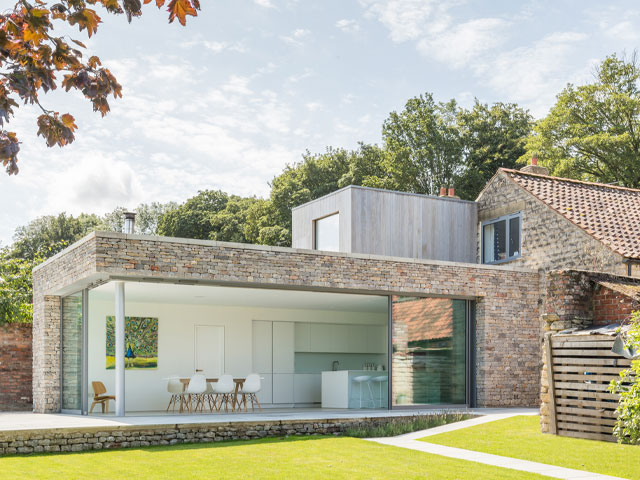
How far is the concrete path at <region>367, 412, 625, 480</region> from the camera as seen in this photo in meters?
8.92

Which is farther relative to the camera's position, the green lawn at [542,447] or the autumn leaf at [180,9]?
the green lawn at [542,447]

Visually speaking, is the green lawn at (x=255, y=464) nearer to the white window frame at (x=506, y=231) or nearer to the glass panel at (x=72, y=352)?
the glass panel at (x=72, y=352)

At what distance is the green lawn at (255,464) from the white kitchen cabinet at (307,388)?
8.05 m

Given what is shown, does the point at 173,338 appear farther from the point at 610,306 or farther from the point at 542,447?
the point at 610,306

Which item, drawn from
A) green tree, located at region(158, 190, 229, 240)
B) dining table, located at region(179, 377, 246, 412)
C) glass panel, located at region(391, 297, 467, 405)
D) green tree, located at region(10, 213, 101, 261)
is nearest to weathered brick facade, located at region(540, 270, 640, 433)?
glass panel, located at region(391, 297, 467, 405)

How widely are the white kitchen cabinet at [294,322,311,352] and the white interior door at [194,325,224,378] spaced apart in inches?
87.1

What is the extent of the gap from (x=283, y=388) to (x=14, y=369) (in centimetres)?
647

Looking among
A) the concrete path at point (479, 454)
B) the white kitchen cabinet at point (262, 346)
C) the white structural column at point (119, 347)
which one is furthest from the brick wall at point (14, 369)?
the concrete path at point (479, 454)

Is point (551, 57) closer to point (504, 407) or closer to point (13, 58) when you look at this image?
point (504, 407)

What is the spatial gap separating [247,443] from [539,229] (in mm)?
9843

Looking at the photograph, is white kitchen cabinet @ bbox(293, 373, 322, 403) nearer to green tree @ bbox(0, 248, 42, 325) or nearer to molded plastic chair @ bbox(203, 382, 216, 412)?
molded plastic chair @ bbox(203, 382, 216, 412)

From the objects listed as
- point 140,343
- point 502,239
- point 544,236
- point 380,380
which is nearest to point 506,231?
point 502,239

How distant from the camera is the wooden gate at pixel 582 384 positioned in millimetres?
10812

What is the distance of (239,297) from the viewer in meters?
16.9
